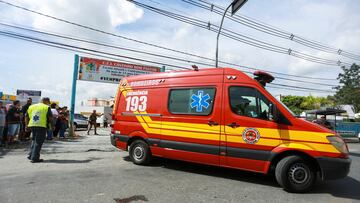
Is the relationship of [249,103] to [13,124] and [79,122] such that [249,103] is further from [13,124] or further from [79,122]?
[79,122]

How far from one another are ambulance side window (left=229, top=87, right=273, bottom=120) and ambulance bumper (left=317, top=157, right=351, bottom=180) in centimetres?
128

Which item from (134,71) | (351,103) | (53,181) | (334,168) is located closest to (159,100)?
(53,181)

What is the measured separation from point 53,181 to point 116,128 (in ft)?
8.95

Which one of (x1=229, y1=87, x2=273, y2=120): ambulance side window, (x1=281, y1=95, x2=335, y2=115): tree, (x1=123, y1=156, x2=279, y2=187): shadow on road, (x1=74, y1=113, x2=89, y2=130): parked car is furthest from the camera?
(x1=281, y1=95, x2=335, y2=115): tree

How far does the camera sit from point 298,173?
5.34 m

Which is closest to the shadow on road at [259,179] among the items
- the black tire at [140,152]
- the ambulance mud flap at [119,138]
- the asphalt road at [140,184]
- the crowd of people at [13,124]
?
the asphalt road at [140,184]

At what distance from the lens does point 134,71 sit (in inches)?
711

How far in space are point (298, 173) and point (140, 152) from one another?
154 inches

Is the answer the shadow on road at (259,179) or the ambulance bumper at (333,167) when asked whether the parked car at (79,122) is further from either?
the ambulance bumper at (333,167)

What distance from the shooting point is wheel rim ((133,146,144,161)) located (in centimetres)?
738

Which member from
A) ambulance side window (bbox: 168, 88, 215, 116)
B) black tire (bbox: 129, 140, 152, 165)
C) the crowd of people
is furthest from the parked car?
ambulance side window (bbox: 168, 88, 215, 116)

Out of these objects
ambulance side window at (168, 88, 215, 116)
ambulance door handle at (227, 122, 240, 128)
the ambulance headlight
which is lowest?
the ambulance headlight

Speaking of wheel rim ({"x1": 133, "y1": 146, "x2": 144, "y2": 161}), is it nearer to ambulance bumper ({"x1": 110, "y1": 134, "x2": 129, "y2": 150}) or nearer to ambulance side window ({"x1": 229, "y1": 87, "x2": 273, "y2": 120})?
ambulance bumper ({"x1": 110, "y1": 134, "x2": 129, "y2": 150})

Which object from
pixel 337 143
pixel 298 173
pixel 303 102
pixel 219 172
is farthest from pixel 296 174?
pixel 303 102
